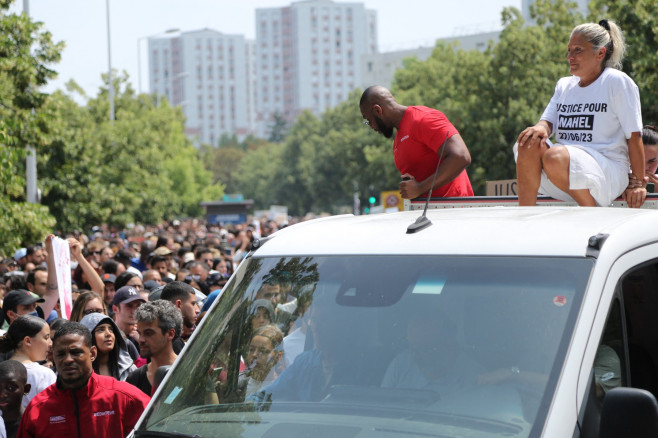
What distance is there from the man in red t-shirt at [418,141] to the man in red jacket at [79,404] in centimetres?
186

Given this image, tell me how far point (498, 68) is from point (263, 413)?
3451 centimetres

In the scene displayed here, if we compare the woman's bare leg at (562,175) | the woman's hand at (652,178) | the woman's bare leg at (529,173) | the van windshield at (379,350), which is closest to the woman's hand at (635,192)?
the woman's bare leg at (562,175)

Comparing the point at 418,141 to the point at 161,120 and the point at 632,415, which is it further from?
the point at 161,120

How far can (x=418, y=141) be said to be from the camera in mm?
5809

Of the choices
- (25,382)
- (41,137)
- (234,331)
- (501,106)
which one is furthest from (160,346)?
(501,106)

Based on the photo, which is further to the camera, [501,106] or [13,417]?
[501,106]

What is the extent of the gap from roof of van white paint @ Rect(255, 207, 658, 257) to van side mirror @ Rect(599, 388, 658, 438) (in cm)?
60

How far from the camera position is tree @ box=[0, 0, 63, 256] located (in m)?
14.8

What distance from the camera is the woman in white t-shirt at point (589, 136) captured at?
4730 millimetres

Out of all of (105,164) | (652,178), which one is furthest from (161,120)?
(652,178)

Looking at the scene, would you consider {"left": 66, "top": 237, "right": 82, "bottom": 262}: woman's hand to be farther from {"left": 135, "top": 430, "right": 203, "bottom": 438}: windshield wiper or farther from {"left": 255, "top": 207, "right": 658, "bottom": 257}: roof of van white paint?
{"left": 135, "top": 430, "right": 203, "bottom": 438}: windshield wiper

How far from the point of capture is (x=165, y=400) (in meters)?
3.33

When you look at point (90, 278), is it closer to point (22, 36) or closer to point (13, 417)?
point (13, 417)

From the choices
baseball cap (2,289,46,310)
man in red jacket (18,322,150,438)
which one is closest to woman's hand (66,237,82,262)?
baseball cap (2,289,46,310)
